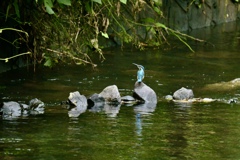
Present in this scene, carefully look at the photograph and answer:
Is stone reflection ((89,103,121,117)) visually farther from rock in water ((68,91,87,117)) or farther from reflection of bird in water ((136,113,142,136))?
reflection of bird in water ((136,113,142,136))

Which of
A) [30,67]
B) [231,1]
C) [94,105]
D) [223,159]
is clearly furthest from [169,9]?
[223,159]

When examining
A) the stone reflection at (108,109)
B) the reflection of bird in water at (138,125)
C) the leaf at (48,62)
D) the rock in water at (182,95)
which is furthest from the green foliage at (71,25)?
the reflection of bird in water at (138,125)

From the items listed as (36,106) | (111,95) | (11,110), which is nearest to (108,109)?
(111,95)

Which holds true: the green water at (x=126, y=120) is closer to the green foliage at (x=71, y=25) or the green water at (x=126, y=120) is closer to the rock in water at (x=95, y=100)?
the rock in water at (x=95, y=100)

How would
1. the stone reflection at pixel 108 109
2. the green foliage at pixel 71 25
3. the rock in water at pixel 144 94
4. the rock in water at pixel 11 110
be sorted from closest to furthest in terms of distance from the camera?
the rock in water at pixel 11 110 < the stone reflection at pixel 108 109 < the rock in water at pixel 144 94 < the green foliage at pixel 71 25

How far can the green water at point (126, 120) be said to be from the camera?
485 centimetres

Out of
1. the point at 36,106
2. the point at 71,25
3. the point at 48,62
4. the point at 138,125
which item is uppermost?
the point at 71,25

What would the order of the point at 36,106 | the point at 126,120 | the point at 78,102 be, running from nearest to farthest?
the point at 126,120, the point at 36,106, the point at 78,102

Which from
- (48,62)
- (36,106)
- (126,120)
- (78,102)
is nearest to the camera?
(126,120)

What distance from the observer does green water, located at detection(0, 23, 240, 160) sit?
4848 mm

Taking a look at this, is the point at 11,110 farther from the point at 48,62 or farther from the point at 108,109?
the point at 48,62

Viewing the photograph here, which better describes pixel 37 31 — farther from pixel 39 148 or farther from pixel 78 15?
pixel 39 148

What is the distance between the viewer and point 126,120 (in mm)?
6176

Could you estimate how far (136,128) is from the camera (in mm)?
5742
